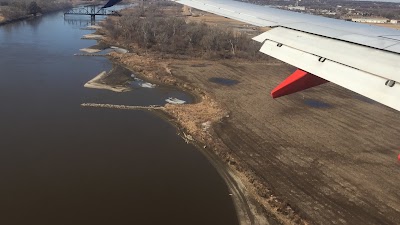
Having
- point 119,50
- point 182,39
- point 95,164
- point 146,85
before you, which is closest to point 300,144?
point 95,164

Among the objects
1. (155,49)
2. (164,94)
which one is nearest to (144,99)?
(164,94)

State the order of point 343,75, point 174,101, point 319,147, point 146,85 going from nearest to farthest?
point 343,75 < point 319,147 < point 174,101 < point 146,85

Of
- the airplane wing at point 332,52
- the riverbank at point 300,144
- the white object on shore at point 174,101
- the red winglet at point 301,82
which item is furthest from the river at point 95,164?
the airplane wing at point 332,52

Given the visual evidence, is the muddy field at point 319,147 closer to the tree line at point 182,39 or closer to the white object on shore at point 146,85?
the white object on shore at point 146,85

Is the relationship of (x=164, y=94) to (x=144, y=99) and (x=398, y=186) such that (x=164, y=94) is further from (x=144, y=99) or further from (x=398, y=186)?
(x=398, y=186)

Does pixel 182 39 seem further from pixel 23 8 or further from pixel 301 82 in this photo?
pixel 23 8

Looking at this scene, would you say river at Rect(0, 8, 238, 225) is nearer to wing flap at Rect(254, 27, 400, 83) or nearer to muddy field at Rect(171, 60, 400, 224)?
muddy field at Rect(171, 60, 400, 224)
